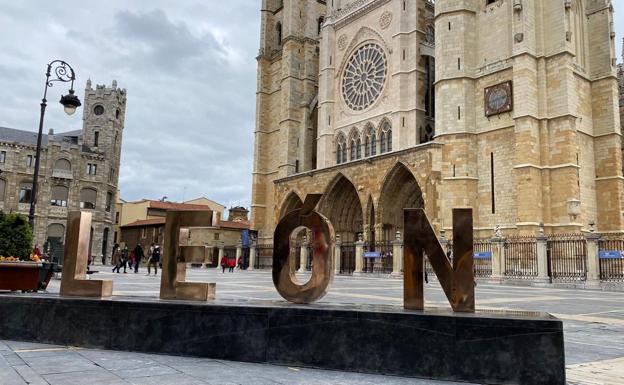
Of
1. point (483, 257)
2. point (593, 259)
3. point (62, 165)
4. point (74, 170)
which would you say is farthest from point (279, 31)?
point (593, 259)

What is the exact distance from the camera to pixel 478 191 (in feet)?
81.6

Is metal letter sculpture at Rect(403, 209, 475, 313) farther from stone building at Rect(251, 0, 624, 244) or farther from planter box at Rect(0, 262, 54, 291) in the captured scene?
stone building at Rect(251, 0, 624, 244)

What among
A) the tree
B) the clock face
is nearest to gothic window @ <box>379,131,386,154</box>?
the clock face

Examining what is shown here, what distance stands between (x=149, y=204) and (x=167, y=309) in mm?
57377

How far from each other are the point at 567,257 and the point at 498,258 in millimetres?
2819

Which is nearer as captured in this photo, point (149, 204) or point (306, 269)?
point (306, 269)

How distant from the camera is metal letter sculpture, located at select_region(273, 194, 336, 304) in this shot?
4652mm

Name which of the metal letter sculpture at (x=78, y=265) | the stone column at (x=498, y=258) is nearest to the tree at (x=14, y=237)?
the metal letter sculpture at (x=78, y=265)

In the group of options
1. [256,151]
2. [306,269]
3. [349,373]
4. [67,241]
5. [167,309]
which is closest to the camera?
[349,373]

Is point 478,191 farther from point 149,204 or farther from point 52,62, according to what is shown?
point 149,204

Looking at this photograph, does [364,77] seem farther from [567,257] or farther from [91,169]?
[91,169]

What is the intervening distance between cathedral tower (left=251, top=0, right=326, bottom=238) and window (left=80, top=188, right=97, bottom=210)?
16592 mm

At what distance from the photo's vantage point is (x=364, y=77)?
32.9 m

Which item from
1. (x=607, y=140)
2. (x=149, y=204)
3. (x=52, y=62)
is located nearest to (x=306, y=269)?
(x=607, y=140)
